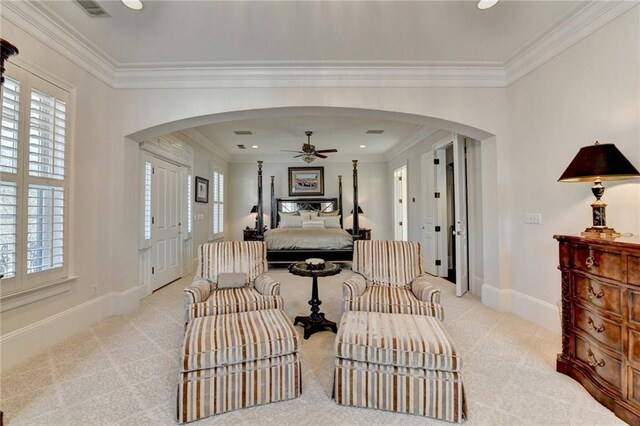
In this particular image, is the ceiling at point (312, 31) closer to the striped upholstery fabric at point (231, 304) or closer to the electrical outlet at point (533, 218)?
the electrical outlet at point (533, 218)

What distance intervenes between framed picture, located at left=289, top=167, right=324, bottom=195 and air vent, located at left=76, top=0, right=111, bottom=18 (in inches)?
222

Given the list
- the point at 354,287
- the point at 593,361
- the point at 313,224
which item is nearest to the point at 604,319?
the point at 593,361

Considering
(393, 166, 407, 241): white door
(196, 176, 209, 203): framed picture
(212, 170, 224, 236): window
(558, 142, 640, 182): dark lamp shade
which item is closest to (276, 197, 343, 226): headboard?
(212, 170, 224, 236): window

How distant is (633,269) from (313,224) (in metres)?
5.89

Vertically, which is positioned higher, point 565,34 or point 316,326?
point 565,34

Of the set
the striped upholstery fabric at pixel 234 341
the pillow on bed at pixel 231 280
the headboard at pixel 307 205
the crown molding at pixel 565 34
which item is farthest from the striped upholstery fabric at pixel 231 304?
the headboard at pixel 307 205

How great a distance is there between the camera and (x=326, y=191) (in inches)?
318

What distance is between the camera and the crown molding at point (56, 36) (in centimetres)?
232

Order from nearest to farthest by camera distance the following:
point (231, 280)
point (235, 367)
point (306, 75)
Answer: point (235, 367), point (231, 280), point (306, 75)

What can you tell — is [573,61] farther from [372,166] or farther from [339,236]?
[372,166]

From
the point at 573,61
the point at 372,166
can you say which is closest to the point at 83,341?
the point at 573,61

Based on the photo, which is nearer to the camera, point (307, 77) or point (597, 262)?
point (597, 262)

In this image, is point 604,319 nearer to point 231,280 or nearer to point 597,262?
point 597,262

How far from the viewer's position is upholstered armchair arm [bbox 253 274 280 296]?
2550 mm
